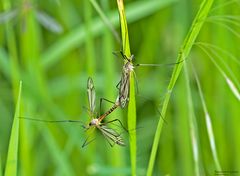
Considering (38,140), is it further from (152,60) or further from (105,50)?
(105,50)

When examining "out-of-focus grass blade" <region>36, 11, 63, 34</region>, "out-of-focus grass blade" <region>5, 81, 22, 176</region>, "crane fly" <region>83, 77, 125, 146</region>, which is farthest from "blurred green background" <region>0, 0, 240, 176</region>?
"out-of-focus grass blade" <region>5, 81, 22, 176</region>

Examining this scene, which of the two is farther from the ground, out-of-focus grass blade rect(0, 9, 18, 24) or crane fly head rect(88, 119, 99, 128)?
out-of-focus grass blade rect(0, 9, 18, 24)

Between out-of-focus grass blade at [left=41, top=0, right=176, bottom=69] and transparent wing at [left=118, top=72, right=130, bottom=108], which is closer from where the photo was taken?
transparent wing at [left=118, top=72, right=130, bottom=108]

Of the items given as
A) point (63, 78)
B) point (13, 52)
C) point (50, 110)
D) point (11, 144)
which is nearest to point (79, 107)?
point (63, 78)

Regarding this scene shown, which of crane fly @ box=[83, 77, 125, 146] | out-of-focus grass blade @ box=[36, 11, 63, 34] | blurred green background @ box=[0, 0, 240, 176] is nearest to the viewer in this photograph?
crane fly @ box=[83, 77, 125, 146]

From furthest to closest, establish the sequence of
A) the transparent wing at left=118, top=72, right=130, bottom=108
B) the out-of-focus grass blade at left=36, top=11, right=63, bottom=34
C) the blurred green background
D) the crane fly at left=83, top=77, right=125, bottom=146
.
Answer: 1. the out-of-focus grass blade at left=36, top=11, right=63, bottom=34
2. the blurred green background
3. the crane fly at left=83, top=77, right=125, bottom=146
4. the transparent wing at left=118, top=72, right=130, bottom=108

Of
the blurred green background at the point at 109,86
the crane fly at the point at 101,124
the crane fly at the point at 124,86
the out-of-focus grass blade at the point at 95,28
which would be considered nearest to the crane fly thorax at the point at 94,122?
the crane fly at the point at 101,124

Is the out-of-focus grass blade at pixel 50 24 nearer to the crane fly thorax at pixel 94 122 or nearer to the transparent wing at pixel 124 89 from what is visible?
the crane fly thorax at pixel 94 122

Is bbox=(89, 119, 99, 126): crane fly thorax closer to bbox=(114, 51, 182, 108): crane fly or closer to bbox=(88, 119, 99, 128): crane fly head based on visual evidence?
bbox=(88, 119, 99, 128): crane fly head
